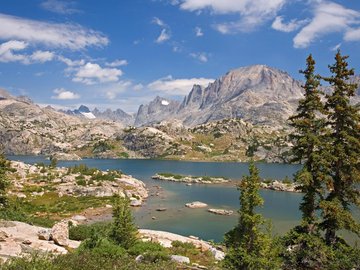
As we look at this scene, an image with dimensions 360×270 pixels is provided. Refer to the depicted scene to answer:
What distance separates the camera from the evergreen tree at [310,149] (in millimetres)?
31156

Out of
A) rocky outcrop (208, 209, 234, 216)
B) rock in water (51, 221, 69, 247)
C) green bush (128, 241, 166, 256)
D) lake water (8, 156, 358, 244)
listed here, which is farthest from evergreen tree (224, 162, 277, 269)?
rocky outcrop (208, 209, 234, 216)

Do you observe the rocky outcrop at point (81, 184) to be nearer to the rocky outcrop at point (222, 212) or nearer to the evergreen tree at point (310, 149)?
the rocky outcrop at point (222, 212)

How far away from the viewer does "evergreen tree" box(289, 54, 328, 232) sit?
31.2m

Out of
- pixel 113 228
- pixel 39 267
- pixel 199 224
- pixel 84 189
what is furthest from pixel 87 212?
pixel 39 267

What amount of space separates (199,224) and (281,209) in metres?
29.0

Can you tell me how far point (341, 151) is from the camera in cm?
3116

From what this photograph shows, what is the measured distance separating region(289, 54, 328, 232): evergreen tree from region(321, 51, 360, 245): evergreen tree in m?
0.94

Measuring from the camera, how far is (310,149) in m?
32.5

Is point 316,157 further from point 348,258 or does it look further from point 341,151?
point 348,258

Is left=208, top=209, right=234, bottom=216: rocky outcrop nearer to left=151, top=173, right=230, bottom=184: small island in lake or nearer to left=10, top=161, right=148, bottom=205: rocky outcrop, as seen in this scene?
left=10, top=161, right=148, bottom=205: rocky outcrop

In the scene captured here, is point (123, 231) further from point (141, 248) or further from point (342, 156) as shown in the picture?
point (342, 156)

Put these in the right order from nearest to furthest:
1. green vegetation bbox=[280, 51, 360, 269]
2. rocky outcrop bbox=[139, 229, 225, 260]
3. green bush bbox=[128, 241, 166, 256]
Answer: green vegetation bbox=[280, 51, 360, 269] → green bush bbox=[128, 241, 166, 256] → rocky outcrop bbox=[139, 229, 225, 260]

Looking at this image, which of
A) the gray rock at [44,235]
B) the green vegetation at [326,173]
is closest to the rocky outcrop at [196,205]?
the green vegetation at [326,173]

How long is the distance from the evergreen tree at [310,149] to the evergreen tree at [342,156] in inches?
37.1
